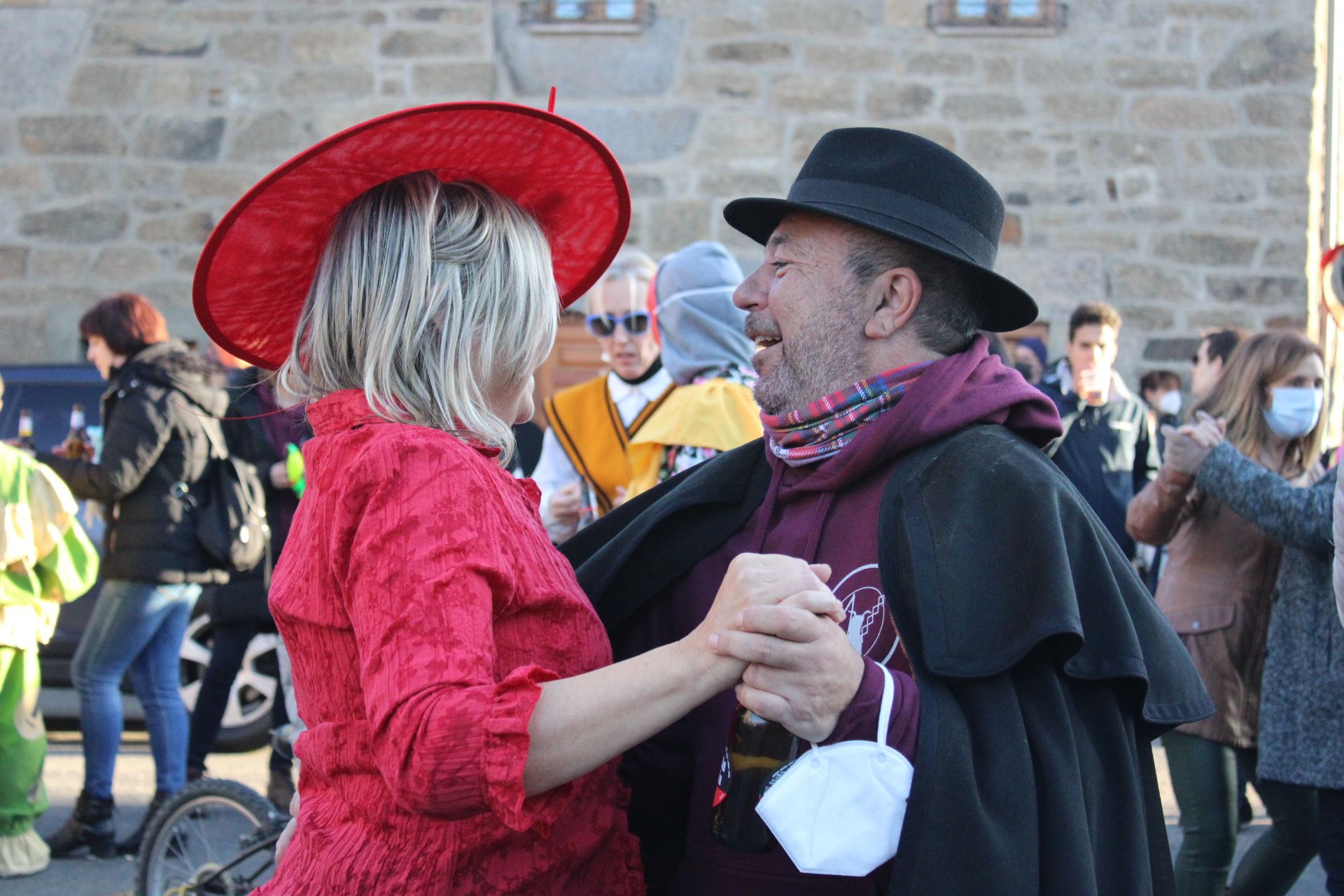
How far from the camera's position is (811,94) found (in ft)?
31.6

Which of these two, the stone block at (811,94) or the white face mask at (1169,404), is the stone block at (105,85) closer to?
the stone block at (811,94)

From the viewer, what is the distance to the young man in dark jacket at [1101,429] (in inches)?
235

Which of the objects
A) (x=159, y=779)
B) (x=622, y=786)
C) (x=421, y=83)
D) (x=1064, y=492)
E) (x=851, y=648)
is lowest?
(x=159, y=779)

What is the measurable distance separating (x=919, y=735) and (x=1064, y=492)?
17.4 inches

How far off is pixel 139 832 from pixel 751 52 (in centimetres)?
671

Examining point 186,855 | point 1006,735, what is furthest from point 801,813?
point 186,855

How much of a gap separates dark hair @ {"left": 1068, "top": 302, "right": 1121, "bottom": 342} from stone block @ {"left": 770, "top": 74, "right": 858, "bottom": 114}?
386 centimetres

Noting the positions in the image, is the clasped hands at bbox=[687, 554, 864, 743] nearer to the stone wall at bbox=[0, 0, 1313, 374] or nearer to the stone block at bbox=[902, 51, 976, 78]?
the stone wall at bbox=[0, 0, 1313, 374]

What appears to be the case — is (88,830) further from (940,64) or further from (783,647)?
(940,64)

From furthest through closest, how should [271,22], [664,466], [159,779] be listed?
[271,22] → [159,779] → [664,466]

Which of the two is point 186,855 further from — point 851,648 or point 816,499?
point 851,648

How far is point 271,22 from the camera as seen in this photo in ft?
32.2

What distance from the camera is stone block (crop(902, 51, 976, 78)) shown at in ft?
31.5

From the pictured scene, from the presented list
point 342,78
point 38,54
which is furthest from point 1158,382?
point 38,54
